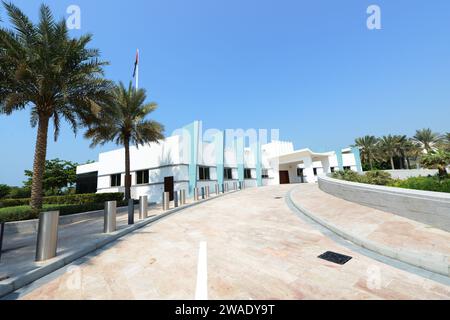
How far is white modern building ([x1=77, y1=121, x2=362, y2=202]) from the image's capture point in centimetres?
1966

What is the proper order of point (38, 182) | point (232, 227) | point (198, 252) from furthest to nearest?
point (38, 182) → point (232, 227) → point (198, 252)

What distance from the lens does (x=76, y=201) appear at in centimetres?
1917

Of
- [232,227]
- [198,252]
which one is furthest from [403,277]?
[232,227]

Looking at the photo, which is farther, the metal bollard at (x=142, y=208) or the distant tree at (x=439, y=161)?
the distant tree at (x=439, y=161)

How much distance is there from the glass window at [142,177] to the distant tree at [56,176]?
2046cm

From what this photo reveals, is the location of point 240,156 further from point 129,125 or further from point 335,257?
point 335,257

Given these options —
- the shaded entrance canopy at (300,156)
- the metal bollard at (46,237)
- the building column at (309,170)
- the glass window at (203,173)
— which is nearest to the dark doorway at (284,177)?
the shaded entrance canopy at (300,156)

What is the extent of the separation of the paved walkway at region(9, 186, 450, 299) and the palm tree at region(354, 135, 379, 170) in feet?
158

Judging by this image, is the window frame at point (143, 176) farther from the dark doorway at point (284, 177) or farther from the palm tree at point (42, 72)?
the dark doorway at point (284, 177)

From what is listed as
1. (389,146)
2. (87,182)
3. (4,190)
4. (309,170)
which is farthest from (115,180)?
(389,146)

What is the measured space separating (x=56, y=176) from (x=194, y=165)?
29.0 meters

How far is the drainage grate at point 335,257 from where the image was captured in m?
4.07
